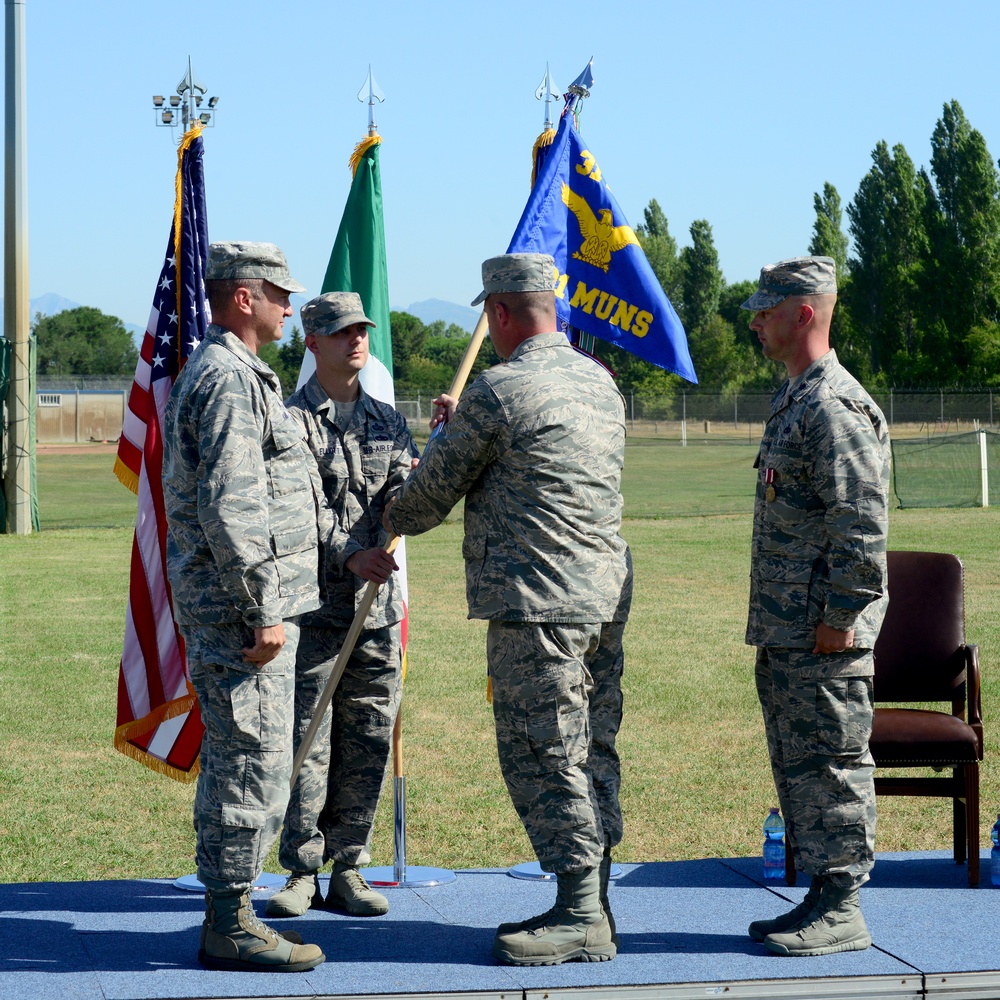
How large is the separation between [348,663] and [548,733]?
38.6 inches

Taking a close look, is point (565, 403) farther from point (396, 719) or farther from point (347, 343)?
point (396, 719)

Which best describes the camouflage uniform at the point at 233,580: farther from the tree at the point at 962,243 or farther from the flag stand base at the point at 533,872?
the tree at the point at 962,243

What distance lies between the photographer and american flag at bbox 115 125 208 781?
543 centimetres

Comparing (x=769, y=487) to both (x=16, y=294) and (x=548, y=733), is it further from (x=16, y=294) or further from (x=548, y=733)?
(x=16, y=294)

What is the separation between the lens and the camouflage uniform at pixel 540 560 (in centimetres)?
404

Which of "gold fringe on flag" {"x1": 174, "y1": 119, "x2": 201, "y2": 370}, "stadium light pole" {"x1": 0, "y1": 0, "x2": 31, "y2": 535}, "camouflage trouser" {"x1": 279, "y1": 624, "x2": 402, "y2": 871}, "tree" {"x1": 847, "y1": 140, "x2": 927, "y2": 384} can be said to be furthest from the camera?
"tree" {"x1": 847, "y1": 140, "x2": 927, "y2": 384}

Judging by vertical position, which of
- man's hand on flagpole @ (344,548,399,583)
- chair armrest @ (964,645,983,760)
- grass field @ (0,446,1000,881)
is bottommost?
grass field @ (0,446,1000,881)

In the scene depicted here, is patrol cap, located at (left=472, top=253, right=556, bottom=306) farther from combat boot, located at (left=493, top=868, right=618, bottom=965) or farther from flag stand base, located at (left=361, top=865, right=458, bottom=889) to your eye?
flag stand base, located at (left=361, top=865, right=458, bottom=889)

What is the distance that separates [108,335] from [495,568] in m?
88.5

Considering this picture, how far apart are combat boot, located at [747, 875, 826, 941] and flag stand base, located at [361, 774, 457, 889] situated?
4.28ft

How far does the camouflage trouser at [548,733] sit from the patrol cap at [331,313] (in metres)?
1.24

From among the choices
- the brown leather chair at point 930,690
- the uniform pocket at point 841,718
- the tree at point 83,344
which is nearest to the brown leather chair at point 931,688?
the brown leather chair at point 930,690

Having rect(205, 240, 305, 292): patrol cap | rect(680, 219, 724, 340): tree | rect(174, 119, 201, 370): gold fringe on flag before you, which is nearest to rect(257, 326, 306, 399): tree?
rect(680, 219, 724, 340): tree

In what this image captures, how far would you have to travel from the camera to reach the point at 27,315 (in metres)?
19.5
